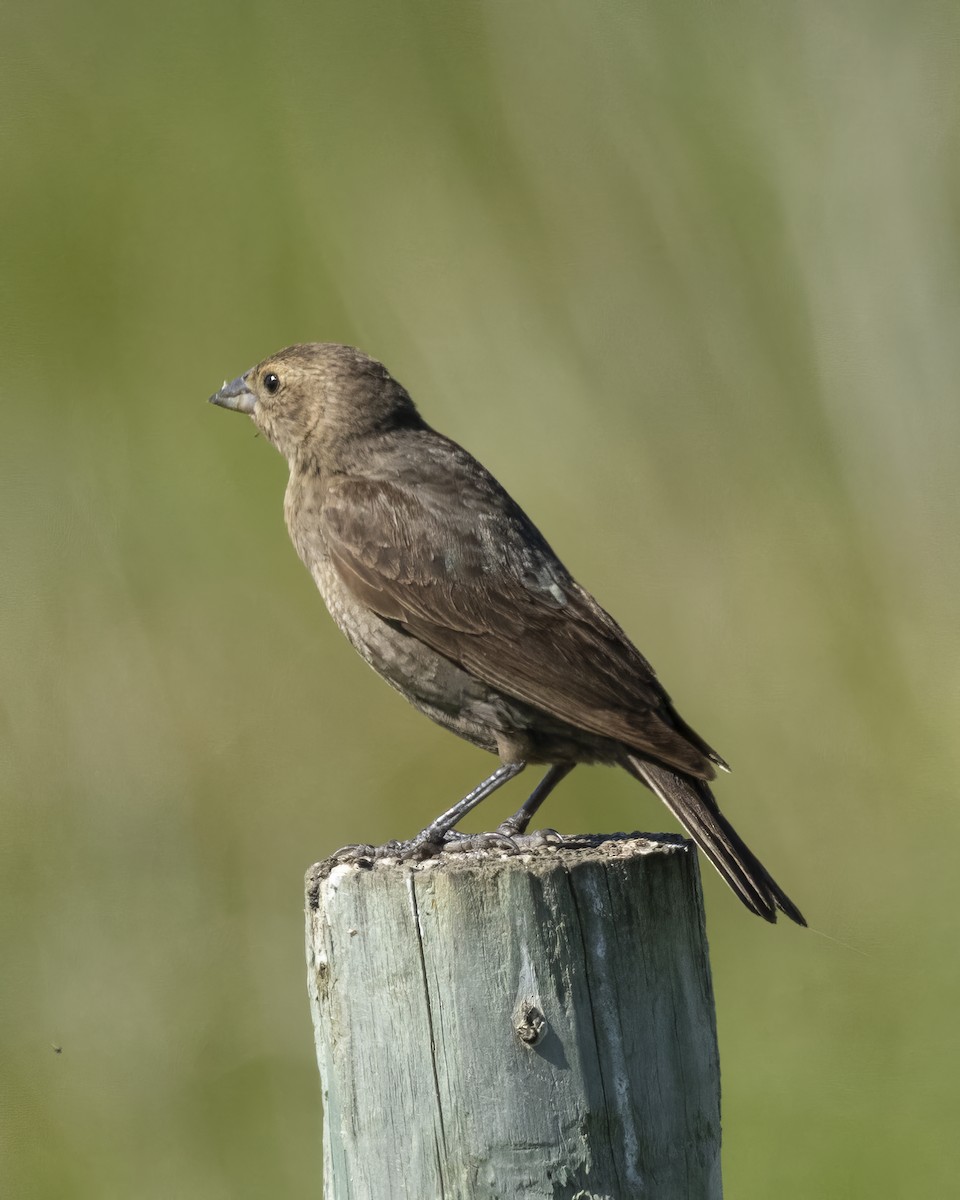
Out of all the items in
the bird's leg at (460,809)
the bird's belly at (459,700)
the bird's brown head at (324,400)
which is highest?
the bird's brown head at (324,400)

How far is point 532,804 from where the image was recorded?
4527mm

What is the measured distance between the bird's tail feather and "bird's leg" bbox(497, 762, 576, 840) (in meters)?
0.48

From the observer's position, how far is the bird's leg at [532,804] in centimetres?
439

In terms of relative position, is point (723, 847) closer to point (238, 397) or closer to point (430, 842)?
point (430, 842)

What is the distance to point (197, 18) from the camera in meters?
8.88

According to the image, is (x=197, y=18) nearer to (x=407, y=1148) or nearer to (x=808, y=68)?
(x=808, y=68)

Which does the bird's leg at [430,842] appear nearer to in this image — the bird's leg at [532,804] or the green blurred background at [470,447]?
the bird's leg at [532,804]

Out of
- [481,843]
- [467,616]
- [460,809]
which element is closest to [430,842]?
[481,843]

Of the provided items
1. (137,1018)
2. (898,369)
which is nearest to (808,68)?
(898,369)

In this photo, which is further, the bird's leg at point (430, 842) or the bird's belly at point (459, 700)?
the bird's belly at point (459, 700)

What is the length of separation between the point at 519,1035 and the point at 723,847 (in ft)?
3.16

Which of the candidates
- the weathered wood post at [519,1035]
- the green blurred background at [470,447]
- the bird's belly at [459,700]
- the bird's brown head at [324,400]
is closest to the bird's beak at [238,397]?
the bird's brown head at [324,400]

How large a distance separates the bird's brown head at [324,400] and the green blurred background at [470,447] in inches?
88.0

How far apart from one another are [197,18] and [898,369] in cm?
401
